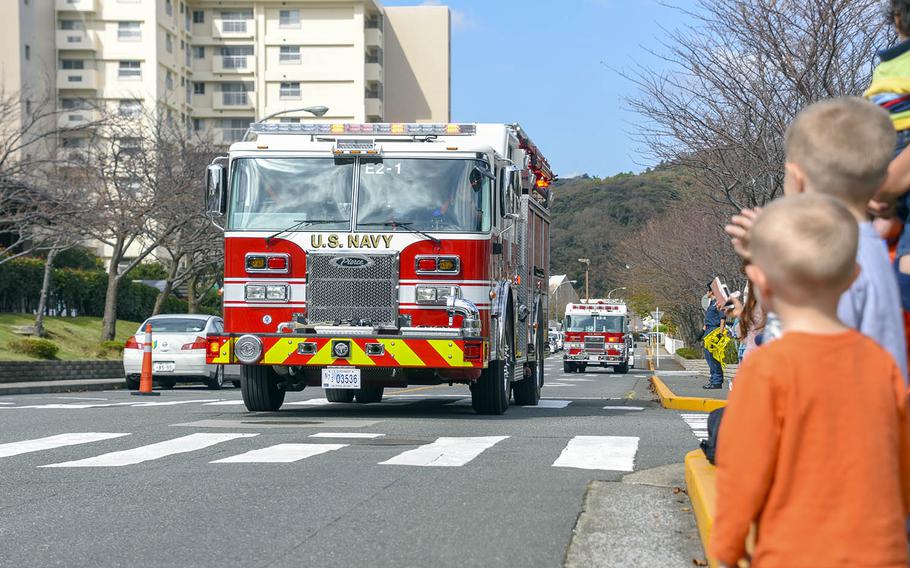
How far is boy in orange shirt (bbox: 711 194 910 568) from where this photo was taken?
299 centimetres

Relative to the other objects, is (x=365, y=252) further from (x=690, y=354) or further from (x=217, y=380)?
(x=690, y=354)

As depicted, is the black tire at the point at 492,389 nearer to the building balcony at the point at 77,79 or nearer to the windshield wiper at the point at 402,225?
the windshield wiper at the point at 402,225

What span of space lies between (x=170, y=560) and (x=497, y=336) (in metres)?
9.08

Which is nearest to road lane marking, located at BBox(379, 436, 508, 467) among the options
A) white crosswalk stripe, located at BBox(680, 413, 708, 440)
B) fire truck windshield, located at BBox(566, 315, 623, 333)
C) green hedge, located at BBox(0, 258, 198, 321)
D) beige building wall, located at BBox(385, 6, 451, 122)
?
white crosswalk stripe, located at BBox(680, 413, 708, 440)

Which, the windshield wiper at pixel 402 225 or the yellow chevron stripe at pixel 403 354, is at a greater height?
the windshield wiper at pixel 402 225

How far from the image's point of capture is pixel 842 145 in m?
3.52

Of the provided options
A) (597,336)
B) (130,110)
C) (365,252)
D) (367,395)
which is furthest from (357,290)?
(130,110)

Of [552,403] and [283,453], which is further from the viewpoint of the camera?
[552,403]

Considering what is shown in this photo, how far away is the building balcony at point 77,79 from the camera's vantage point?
78.7 meters

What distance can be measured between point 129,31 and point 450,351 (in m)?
70.3

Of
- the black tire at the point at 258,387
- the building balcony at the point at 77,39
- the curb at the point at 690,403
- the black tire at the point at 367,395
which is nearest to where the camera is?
the black tire at the point at 258,387

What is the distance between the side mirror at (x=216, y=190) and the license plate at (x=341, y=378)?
2.28 metres

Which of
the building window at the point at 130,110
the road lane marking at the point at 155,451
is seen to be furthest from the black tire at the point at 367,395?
the building window at the point at 130,110

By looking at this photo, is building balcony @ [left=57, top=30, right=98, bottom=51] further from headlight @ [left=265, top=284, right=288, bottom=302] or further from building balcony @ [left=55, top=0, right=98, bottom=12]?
headlight @ [left=265, top=284, right=288, bottom=302]
